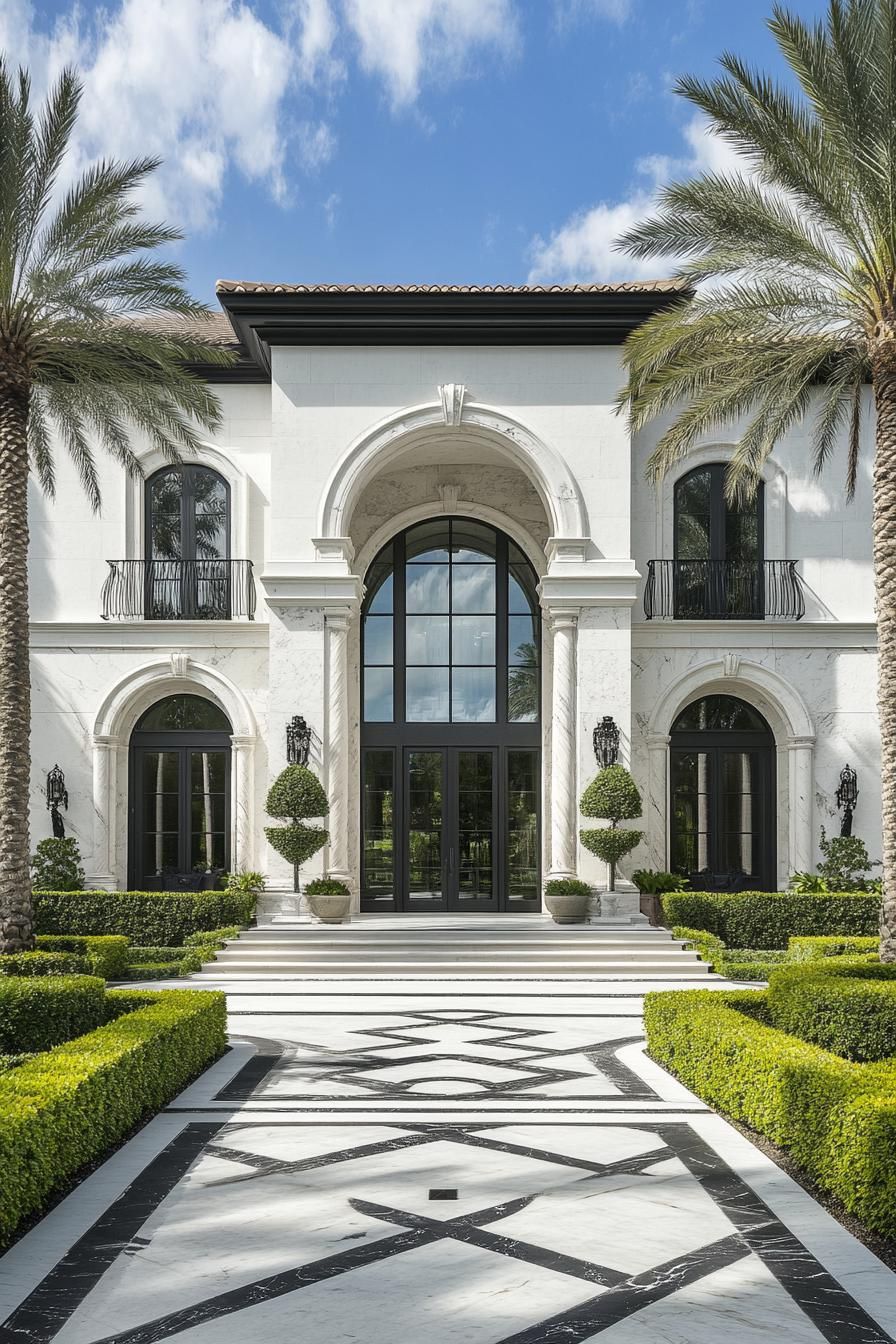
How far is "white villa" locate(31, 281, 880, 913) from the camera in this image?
20.9m

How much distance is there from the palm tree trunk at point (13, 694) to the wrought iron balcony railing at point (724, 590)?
1108cm

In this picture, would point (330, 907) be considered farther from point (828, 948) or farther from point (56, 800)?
point (828, 948)

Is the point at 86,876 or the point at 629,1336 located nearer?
the point at 629,1336

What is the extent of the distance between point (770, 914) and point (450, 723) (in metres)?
6.90

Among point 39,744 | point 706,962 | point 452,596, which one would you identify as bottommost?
point 706,962

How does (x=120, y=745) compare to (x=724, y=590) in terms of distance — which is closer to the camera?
(x=120, y=745)

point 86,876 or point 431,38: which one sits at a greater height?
point 431,38

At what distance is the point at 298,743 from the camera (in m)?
20.5

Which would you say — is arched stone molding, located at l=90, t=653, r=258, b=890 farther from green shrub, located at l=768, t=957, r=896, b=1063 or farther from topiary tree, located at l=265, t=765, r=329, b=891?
green shrub, located at l=768, t=957, r=896, b=1063

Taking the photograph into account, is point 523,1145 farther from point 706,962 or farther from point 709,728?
point 709,728

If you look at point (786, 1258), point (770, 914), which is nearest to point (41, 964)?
point (786, 1258)

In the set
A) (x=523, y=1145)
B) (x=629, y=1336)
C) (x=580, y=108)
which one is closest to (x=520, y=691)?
(x=580, y=108)

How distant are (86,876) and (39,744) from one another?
2425mm

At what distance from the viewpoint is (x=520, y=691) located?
942 inches
